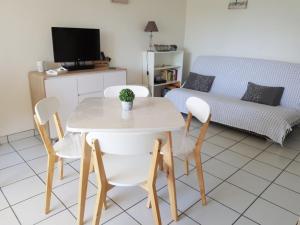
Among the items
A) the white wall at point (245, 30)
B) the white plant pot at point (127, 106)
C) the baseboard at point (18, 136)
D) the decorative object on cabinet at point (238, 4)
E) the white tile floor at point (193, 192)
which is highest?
the decorative object on cabinet at point (238, 4)

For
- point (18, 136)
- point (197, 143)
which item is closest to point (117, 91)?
point (197, 143)

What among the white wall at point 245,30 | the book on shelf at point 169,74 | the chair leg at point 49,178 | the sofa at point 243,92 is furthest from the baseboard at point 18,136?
the white wall at point 245,30

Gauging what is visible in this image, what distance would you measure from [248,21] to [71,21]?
8.64 feet

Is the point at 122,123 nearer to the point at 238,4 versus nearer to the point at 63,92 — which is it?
the point at 63,92

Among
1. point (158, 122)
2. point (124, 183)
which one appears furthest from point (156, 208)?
point (158, 122)

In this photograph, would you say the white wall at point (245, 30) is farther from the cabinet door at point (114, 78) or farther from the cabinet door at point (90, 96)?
the cabinet door at point (90, 96)

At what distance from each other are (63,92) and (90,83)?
0.36 metres

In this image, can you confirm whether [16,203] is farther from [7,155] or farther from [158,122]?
[158,122]

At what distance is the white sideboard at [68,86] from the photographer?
8.66ft

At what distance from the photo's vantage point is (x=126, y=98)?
1749mm

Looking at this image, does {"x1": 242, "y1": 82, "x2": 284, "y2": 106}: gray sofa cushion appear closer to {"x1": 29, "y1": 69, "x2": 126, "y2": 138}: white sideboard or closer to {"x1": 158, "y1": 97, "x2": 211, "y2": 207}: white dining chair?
{"x1": 158, "y1": 97, "x2": 211, "y2": 207}: white dining chair

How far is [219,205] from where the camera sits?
73.6 inches

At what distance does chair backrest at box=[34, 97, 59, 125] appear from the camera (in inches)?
64.3

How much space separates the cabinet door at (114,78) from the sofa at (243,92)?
0.90 m
